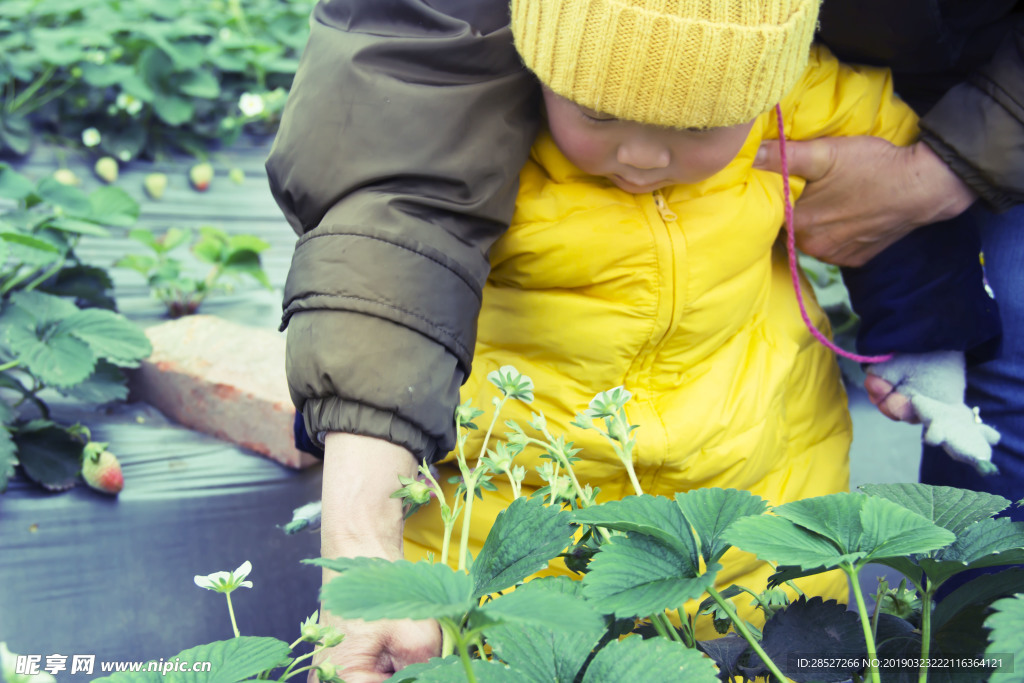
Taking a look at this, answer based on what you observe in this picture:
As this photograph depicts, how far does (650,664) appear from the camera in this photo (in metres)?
0.42

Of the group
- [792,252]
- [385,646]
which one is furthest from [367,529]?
[792,252]

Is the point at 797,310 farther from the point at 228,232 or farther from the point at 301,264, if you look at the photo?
the point at 228,232

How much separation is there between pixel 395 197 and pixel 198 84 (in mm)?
2227

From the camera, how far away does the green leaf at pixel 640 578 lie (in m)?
0.42

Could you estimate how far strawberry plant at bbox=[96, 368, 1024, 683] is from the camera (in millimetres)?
393

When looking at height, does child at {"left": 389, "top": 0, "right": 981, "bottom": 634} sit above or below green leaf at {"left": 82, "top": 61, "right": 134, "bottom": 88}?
above

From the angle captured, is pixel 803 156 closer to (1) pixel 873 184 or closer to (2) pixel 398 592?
(1) pixel 873 184

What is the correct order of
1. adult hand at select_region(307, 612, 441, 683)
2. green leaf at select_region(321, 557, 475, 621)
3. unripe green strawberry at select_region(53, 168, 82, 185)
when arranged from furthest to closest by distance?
unripe green strawberry at select_region(53, 168, 82, 185) → adult hand at select_region(307, 612, 441, 683) → green leaf at select_region(321, 557, 475, 621)

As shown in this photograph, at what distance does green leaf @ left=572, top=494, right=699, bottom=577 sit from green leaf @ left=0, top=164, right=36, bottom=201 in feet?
5.97

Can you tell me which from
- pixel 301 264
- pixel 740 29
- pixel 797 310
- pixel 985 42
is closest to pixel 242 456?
pixel 301 264

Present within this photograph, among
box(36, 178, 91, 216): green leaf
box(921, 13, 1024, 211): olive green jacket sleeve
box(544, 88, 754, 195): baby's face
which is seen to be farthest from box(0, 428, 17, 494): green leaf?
box(921, 13, 1024, 211): olive green jacket sleeve

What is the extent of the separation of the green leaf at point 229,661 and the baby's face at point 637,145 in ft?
2.02

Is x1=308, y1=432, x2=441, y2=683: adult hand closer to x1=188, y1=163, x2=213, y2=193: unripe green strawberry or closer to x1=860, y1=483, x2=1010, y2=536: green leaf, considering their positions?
x1=860, y1=483, x2=1010, y2=536: green leaf

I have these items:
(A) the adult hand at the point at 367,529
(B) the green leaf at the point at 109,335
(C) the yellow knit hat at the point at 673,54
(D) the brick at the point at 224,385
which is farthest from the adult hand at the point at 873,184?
Result: (B) the green leaf at the point at 109,335
